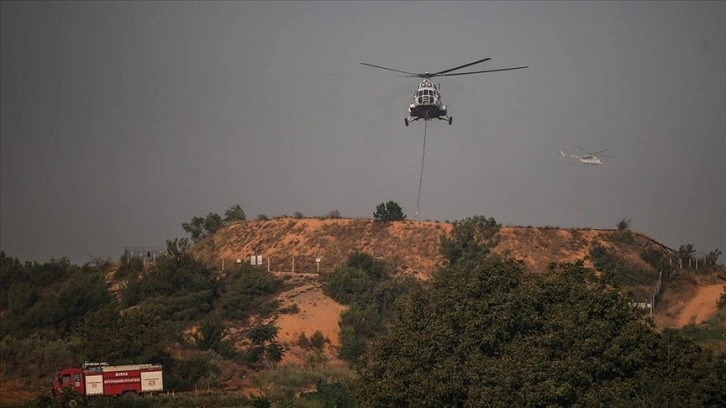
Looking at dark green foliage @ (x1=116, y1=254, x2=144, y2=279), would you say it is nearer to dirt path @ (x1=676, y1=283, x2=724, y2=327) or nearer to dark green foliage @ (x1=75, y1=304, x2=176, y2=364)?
dark green foliage @ (x1=75, y1=304, x2=176, y2=364)

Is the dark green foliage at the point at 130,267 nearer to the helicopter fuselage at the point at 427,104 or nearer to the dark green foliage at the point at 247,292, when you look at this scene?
the dark green foliage at the point at 247,292

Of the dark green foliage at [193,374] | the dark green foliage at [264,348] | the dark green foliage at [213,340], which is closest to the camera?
the dark green foliage at [193,374]

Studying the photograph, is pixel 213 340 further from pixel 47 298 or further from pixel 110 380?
Result: pixel 47 298

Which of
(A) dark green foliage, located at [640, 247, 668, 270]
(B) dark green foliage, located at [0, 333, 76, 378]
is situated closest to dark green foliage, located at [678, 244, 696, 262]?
(A) dark green foliage, located at [640, 247, 668, 270]

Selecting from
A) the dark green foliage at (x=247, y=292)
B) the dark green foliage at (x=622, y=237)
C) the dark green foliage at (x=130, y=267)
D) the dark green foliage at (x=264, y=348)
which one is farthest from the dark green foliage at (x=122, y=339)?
the dark green foliage at (x=622, y=237)

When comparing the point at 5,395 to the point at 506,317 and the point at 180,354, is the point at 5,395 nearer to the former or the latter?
the point at 180,354

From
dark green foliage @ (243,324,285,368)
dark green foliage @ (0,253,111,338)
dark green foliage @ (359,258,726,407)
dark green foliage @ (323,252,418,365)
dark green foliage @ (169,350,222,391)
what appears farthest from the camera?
dark green foliage @ (0,253,111,338)

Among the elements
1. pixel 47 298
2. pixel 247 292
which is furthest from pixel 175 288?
pixel 47 298
